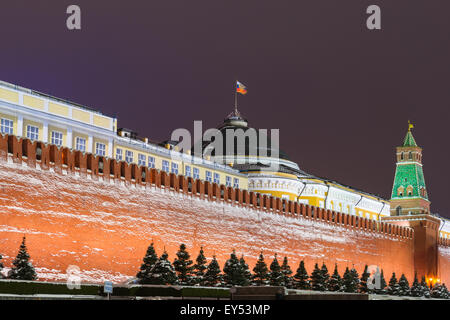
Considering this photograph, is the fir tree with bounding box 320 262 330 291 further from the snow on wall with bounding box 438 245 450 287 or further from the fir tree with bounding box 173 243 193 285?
the snow on wall with bounding box 438 245 450 287

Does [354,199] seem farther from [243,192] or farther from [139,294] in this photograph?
[139,294]

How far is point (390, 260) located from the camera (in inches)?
1890

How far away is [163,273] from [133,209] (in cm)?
324

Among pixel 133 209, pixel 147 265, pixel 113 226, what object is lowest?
pixel 147 265

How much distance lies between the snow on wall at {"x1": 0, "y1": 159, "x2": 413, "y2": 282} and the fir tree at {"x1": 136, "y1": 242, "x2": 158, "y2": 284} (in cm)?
81

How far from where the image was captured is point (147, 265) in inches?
1063

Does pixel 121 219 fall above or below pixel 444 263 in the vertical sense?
above

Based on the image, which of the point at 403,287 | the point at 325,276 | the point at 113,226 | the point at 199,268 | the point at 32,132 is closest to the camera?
the point at 113,226

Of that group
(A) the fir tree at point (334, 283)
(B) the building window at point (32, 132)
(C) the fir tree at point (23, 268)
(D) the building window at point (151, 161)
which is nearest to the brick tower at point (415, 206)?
(A) the fir tree at point (334, 283)

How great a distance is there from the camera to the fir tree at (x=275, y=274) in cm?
3316

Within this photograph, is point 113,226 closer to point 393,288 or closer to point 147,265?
point 147,265

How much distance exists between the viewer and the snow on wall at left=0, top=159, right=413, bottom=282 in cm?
2439

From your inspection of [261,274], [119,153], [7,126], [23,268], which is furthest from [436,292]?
[23,268]
